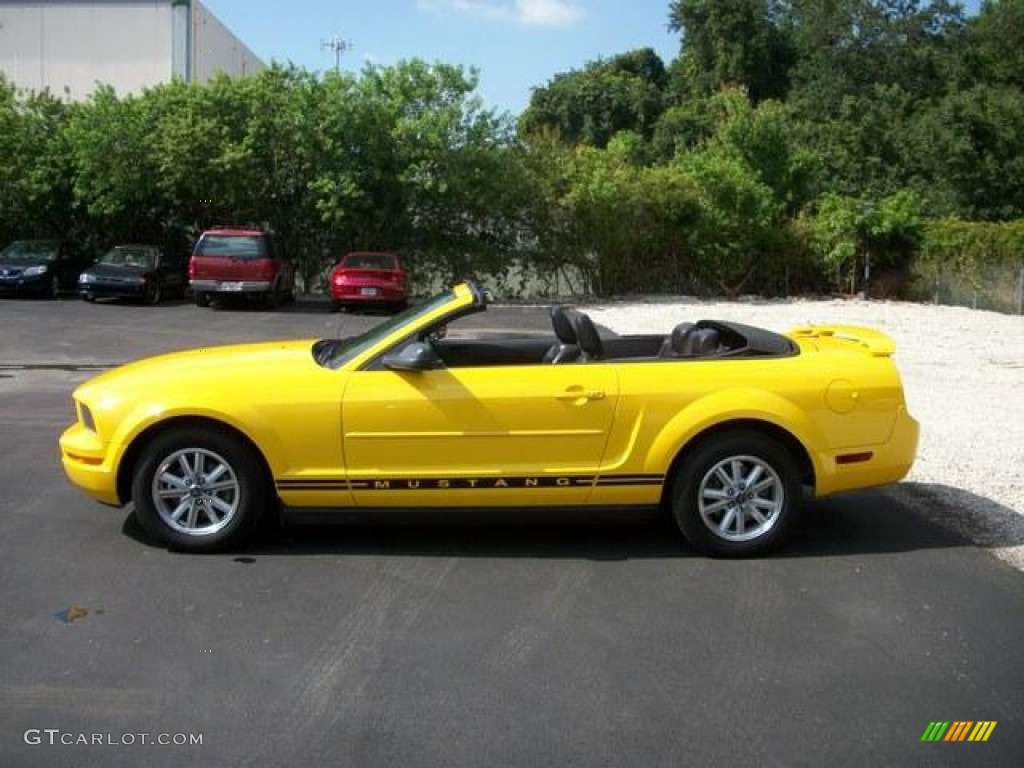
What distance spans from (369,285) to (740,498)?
1831 centimetres

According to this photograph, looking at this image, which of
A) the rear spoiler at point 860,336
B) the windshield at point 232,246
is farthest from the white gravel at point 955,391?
the windshield at point 232,246

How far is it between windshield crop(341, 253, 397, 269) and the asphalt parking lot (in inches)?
688

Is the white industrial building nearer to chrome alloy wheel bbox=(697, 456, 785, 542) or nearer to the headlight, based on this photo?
the headlight

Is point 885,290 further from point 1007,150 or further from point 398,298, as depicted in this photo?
point 1007,150

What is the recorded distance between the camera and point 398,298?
23.3m

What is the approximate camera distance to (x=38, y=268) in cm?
2477

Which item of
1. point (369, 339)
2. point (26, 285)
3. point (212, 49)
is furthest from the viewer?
point (212, 49)

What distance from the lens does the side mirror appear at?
5531mm

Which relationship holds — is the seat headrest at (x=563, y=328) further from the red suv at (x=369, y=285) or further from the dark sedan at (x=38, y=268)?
the dark sedan at (x=38, y=268)

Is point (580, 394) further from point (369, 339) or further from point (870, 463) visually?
point (870, 463)

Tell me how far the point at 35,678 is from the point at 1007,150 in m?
48.9

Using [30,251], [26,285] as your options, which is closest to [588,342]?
[26,285]

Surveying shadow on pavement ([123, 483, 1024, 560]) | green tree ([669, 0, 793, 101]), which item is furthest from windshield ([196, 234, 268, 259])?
green tree ([669, 0, 793, 101])

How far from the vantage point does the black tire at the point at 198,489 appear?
219 inches
